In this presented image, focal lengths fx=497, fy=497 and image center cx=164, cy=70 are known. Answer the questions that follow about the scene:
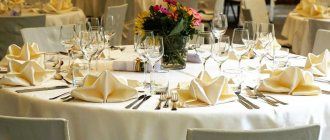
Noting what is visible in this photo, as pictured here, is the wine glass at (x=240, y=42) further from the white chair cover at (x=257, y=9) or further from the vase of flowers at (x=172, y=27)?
the white chair cover at (x=257, y=9)

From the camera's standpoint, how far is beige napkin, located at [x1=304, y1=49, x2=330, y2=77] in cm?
259

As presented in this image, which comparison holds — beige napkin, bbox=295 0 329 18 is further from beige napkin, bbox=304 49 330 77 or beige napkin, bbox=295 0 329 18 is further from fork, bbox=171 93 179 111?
fork, bbox=171 93 179 111

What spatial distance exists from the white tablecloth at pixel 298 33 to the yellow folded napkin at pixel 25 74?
3.10m

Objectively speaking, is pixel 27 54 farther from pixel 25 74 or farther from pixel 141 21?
pixel 141 21

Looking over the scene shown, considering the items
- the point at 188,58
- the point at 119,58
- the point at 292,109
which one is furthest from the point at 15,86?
the point at 292,109

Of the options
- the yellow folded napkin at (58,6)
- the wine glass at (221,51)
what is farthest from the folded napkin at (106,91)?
the yellow folded napkin at (58,6)

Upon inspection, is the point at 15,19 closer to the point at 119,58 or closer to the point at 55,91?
the point at 119,58

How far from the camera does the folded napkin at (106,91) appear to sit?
209 centimetres

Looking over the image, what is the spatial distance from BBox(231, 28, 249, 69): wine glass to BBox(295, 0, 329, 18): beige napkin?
8.84ft

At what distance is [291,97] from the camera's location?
2201 millimetres

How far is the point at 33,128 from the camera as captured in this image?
171 cm

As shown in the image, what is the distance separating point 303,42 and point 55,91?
11.4 ft

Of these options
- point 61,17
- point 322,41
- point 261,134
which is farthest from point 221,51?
point 61,17

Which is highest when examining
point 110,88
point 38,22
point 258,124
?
point 38,22
